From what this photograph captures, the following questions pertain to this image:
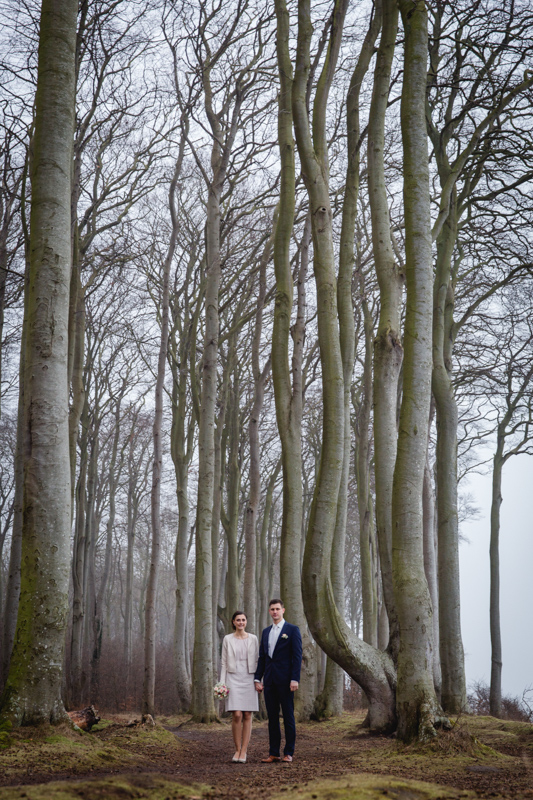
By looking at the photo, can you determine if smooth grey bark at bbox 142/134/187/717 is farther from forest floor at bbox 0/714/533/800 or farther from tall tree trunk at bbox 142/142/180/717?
forest floor at bbox 0/714/533/800

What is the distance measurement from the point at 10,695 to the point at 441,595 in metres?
7.78

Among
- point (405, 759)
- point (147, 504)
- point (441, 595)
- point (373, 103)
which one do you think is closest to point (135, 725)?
point (405, 759)

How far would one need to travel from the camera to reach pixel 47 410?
18.8 ft

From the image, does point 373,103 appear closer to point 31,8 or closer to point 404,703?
point 31,8

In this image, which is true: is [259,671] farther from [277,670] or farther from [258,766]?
[258,766]

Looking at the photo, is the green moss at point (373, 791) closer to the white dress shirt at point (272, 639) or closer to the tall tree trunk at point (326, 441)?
the white dress shirt at point (272, 639)

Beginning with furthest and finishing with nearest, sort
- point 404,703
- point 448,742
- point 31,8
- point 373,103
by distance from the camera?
point 31,8 < point 373,103 < point 404,703 < point 448,742

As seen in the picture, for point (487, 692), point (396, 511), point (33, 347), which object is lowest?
point (487, 692)

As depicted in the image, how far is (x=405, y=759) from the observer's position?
17.6 feet

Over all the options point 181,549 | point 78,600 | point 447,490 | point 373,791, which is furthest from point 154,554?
point 373,791

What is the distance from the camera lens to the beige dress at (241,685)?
6.30 metres

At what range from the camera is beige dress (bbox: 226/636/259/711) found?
630 centimetres

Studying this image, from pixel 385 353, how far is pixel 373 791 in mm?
5716

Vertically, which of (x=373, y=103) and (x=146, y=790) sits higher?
(x=373, y=103)
